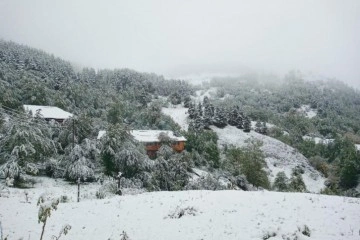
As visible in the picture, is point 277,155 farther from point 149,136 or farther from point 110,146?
point 110,146

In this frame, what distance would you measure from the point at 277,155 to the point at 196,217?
296 feet

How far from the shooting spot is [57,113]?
70.1 meters

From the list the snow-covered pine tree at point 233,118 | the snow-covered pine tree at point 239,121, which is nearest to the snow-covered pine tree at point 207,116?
the snow-covered pine tree at point 233,118

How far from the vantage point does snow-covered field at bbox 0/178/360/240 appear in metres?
15.2

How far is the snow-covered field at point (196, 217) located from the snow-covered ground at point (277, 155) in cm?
6709

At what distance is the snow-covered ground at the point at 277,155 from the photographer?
9039 centimetres

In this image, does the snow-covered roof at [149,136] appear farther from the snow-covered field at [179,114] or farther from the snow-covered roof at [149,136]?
the snow-covered field at [179,114]

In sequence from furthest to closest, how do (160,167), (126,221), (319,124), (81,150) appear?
(319,124) → (160,167) → (81,150) → (126,221)

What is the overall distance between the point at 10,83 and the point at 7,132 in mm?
70202

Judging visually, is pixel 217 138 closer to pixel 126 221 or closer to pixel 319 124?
pixel 126 221

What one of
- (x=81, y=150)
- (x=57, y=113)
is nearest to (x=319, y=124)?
(x=57, y=113)

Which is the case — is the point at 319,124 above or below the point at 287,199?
below

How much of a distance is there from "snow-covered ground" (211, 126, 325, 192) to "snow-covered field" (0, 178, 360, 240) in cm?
6709

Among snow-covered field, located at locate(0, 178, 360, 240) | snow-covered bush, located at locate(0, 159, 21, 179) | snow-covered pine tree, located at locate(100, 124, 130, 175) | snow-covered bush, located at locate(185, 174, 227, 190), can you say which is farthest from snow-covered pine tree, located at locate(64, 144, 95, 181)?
snow-covered bush, located at locate(185, 174, 227, 190)
